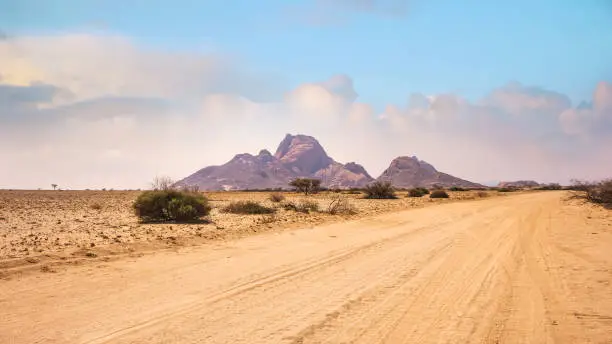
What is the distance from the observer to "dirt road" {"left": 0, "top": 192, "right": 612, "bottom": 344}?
5.57 m

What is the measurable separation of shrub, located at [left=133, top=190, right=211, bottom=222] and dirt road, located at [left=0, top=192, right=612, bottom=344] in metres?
7.53

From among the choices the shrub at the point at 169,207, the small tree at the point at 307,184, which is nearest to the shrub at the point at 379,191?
the small tree at the point at 307,184

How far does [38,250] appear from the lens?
11.0m

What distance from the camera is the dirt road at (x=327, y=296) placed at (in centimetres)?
557

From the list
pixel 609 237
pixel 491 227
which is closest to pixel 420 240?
pixel 491 227

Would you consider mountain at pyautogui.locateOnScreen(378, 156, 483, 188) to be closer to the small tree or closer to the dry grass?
the small tree

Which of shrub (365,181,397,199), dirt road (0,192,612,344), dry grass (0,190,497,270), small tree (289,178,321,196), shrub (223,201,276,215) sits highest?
small tree (289,178,321,196)

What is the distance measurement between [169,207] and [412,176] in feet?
490

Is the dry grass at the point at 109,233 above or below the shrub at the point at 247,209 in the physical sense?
below

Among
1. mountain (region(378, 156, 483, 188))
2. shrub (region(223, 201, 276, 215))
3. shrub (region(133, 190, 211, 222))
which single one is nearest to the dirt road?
shrub (region(133, 190, 211, 222))

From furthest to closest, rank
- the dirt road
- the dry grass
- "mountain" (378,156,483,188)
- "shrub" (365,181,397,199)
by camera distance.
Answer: "mountain" (378,156,483,188), "shrub" (365,181,397,199), the dry grass, the dirt road

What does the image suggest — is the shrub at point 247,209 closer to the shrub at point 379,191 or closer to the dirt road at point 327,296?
the dirt road at point 327,296

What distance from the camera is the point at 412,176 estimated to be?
162500 mm

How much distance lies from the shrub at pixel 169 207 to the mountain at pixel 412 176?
440 ft
